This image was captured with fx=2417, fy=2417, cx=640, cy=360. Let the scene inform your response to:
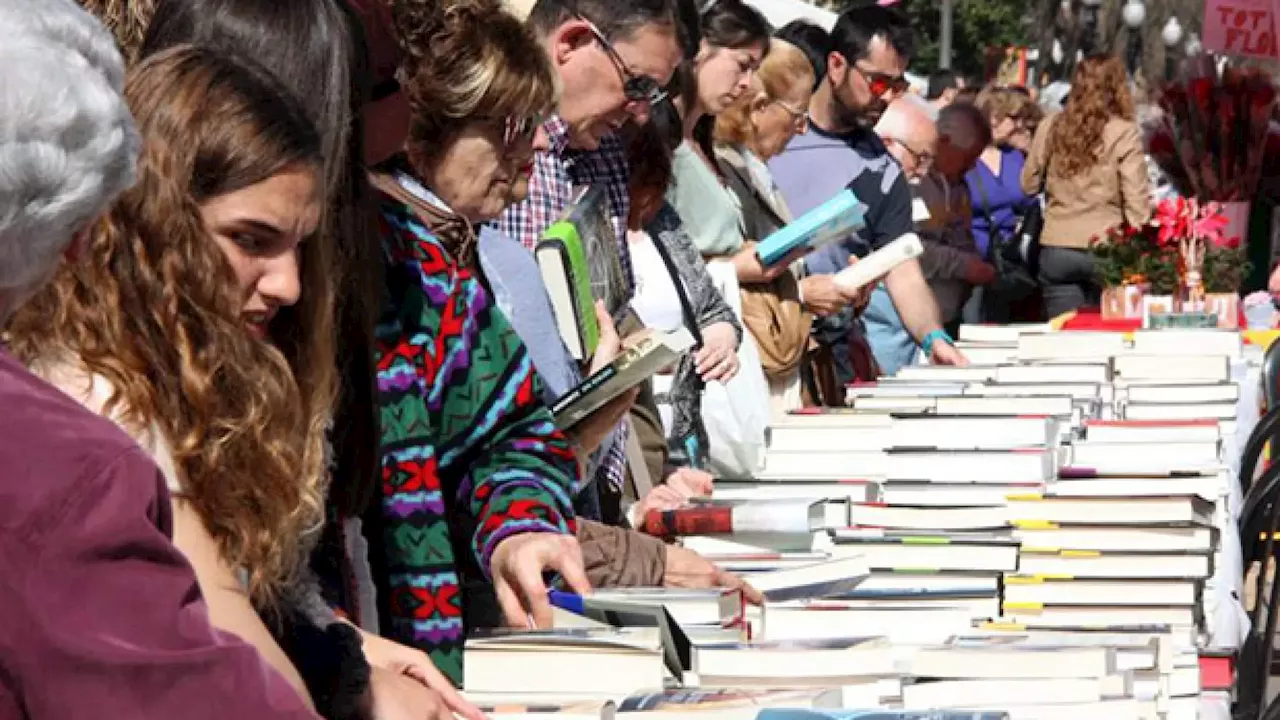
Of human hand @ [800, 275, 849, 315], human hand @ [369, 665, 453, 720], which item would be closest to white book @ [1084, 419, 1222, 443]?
human hand @ [800, 275, 849, 315]

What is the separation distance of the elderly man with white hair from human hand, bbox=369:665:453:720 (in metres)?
0.63

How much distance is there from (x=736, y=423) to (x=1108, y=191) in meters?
6.71

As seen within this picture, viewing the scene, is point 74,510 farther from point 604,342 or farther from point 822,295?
point 822,295

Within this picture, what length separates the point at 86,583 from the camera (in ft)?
3.96

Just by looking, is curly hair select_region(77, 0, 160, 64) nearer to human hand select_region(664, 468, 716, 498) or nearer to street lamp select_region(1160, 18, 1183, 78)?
human hand select_region(664, 468, 716, 498)

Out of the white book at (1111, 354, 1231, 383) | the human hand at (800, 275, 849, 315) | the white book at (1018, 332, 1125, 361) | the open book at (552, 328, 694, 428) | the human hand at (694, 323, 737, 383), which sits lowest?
the white book at (1018, 332, 1125, 361)

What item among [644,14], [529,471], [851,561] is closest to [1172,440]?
[644,14]

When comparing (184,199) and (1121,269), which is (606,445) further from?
(1121,269)

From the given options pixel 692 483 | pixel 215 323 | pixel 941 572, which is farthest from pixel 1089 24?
pixel 215 323

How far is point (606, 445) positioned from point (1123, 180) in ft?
26.3

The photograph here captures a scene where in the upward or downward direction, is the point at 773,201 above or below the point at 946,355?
above

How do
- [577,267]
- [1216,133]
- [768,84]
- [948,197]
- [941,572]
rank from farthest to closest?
[948,197] < [1216,133] < [768,84] < [577,267] < [941,572]

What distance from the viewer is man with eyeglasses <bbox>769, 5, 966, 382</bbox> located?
7129 mm

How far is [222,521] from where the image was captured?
176 centimetres
